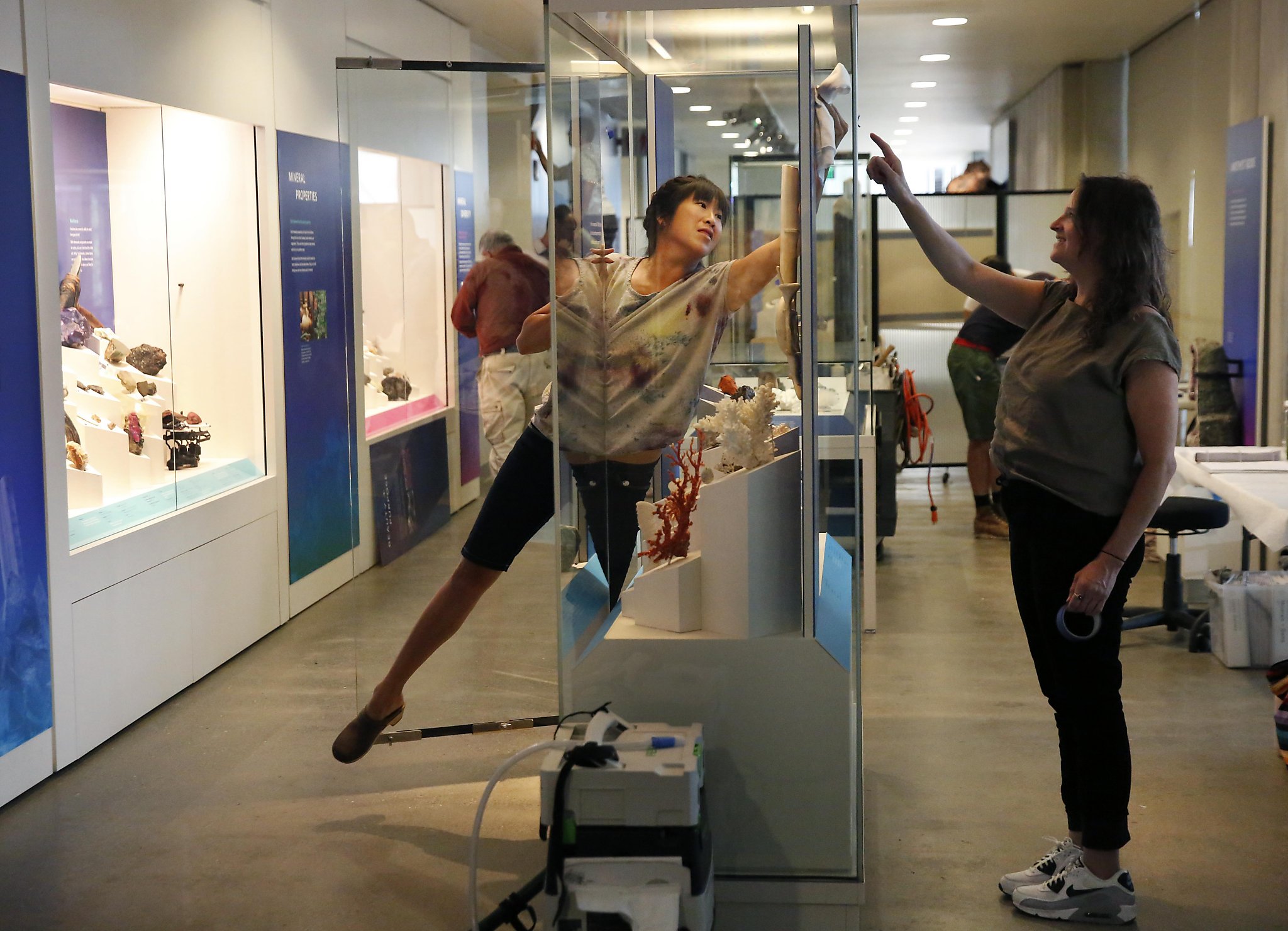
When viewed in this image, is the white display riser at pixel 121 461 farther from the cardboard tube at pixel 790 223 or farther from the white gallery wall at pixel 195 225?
the cardboard tube at pixel 790 223

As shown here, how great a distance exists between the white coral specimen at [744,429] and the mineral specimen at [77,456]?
2428mm

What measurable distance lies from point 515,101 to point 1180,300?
588cm

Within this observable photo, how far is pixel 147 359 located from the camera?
473 cm

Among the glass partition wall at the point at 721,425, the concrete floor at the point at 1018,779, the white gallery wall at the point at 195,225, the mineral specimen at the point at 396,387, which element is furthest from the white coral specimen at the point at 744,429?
the mineral specimen at the point at 396,387

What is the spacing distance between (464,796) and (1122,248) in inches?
88.5

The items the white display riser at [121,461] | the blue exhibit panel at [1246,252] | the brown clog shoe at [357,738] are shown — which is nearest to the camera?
the brown clog shoe at [357,738]

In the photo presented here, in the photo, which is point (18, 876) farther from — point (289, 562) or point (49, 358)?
point (289, 562)

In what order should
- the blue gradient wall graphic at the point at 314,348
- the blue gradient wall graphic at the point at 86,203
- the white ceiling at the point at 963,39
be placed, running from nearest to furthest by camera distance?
the blue gradient wall graphic at the point at 86,203, the blue gradient wall graphic at the point at 314,348, the white ceiling at the point at 963,39

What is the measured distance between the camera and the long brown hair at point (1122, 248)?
2572mm

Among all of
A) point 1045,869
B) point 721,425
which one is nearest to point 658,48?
point 721,425

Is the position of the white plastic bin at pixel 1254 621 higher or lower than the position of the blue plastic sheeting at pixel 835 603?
lower

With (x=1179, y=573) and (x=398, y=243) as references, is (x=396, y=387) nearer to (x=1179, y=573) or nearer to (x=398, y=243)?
(x=398, y=243)

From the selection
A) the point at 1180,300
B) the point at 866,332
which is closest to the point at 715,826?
the point at 866,332

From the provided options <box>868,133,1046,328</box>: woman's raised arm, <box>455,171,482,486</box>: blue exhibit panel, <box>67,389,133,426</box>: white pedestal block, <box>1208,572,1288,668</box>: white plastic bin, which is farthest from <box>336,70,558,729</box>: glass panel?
<box>1208,572,1288,668</box>: white plastic bin
